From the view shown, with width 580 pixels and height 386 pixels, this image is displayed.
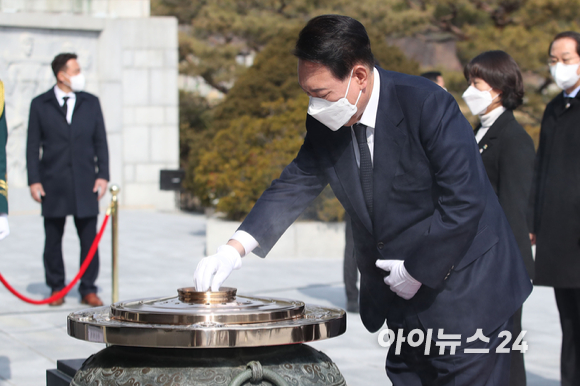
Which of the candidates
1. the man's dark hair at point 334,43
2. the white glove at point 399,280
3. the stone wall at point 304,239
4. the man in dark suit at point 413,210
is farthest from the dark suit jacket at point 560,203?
the stone wall at point 304,239

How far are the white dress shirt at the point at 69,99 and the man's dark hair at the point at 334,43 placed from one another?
4323 mm

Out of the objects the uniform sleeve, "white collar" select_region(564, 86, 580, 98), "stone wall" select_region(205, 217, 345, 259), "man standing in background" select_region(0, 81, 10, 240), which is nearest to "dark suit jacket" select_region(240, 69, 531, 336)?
the uniform sleeve

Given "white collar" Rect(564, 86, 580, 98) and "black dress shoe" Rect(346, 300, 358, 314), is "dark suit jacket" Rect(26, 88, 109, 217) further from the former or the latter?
"white collar" Rect(564, 86, 580, 98)

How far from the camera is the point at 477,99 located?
3.45 metres

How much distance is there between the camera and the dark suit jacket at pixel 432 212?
2.05 meters

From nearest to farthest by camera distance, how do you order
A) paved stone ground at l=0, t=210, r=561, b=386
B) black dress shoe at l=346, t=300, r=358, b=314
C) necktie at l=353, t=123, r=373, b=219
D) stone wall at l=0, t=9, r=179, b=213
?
necktie at l=353, t=123, r=373, b=219 < paved stone ground at l=0, t=210, r=561, b=386 < black dress shoe at l=346, t=300, r=358, b=314 < stone wall at l=0, t=9, r=179, b=213

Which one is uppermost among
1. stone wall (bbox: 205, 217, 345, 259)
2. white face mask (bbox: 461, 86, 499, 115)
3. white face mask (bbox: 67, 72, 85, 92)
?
white face mask (bbox: 67, 72, 85, 92)

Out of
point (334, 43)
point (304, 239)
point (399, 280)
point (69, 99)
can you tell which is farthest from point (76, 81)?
point (399, 280)

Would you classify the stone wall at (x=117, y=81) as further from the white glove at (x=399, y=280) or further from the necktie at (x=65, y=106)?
the white glove at (x=399, y=280)

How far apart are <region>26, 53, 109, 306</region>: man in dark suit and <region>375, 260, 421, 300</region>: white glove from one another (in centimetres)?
410

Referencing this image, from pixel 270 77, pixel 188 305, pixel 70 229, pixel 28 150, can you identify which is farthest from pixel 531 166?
pixel 270 77

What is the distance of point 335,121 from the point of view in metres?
2.18

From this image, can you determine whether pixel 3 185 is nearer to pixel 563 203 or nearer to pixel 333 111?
pixel 333 111

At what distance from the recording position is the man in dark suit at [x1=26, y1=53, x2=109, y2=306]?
5855 mm
